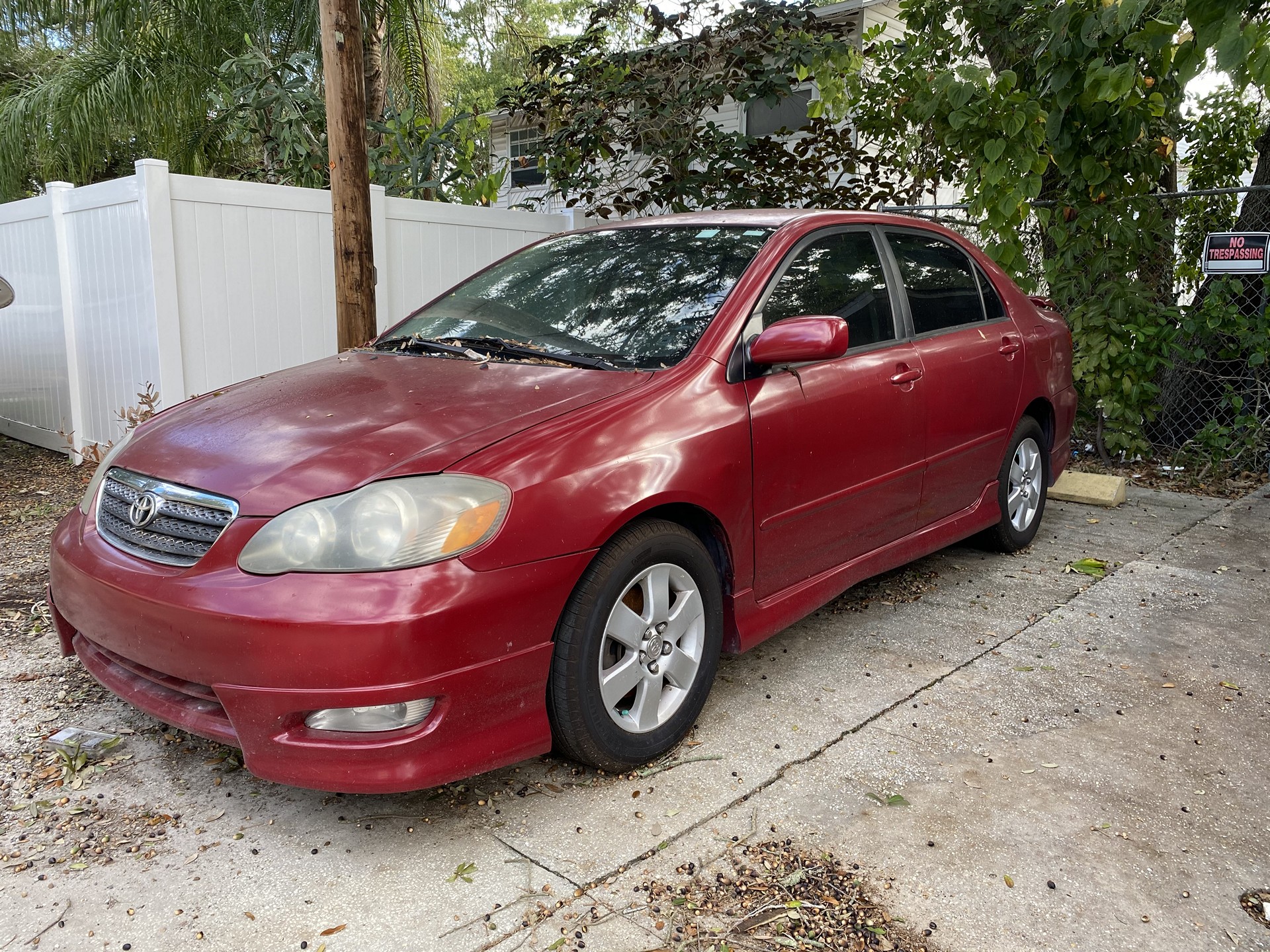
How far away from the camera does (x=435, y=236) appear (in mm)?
7402

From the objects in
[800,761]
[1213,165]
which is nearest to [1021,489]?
[800,761]

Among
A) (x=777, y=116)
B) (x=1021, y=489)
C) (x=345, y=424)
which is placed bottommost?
(x=1021, y=489)

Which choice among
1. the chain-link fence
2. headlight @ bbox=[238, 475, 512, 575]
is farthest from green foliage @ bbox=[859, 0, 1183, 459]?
headlight @ bbox=[238, 475, 512, 575]

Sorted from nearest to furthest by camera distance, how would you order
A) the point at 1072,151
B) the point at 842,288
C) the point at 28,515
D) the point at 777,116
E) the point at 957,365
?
the point at 842,288, the point at 957,365, the point at 28,515, the point at 1072,151, the point at 777,116

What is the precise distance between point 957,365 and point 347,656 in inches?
113

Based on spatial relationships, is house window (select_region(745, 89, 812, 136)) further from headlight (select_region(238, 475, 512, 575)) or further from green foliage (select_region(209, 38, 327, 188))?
headlight (select_region(238, 475, 512, 575))

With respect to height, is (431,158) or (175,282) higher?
(431,158)

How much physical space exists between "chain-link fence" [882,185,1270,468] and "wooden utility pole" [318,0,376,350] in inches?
153

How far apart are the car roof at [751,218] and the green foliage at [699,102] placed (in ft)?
13.1

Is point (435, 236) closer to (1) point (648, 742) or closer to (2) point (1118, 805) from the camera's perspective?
(1) point (648, 742)

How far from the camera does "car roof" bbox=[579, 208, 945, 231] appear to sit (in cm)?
375

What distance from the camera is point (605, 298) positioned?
355 cm

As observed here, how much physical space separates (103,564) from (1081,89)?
20.0 feet

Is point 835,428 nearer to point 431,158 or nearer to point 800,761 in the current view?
point 800,761
